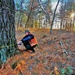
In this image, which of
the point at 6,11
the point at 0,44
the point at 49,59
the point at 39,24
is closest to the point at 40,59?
the point at 49,59

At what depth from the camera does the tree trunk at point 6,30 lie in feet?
17.1

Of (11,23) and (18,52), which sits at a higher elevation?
(11,23)

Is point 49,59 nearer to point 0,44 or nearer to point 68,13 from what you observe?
point 0,44

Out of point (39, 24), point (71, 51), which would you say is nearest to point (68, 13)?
point (39, 24)

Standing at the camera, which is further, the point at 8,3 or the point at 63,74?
the point at 8,3

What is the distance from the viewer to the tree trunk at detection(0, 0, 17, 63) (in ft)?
17.1

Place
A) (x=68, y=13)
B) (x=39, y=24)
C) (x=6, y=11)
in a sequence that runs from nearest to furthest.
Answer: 1. (x=6, y=11)
2. (x=68, y=13)
3. (x=39, y=24)

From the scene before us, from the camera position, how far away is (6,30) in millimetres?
5332

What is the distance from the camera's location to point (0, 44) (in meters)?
5.24

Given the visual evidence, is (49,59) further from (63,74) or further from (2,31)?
(2,31)

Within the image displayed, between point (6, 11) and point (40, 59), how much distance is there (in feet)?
6.62

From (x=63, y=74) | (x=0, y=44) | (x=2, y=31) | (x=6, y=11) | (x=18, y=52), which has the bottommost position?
(x=63, y=74)

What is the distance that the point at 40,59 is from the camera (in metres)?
5.40

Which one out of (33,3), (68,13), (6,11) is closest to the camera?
(6,11)
